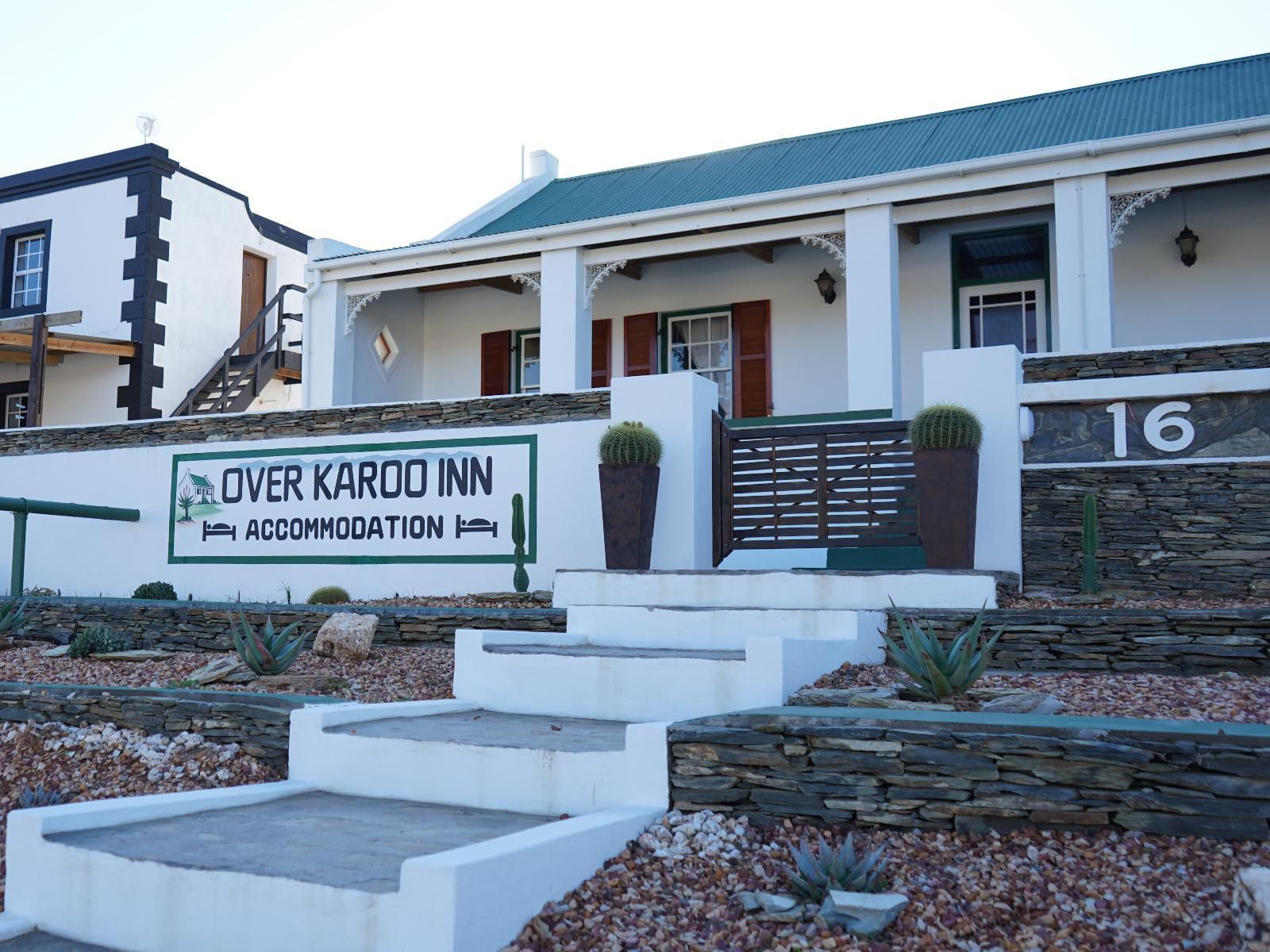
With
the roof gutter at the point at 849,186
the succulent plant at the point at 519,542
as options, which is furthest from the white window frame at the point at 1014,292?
the succulent plant at the point at 519,542

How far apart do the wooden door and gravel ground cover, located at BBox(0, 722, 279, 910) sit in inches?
589

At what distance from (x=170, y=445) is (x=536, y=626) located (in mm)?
7823

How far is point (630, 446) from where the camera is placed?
9.30 m

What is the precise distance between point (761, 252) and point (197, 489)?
748 centimetres

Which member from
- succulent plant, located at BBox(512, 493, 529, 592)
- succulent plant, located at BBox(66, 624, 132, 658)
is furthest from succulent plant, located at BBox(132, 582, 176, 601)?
succulent plant, located at BBox(512, 493, 529, 592)

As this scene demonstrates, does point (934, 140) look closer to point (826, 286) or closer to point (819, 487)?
point (826, 286)

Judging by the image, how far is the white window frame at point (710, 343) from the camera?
49.8 feet

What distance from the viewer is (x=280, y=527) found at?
12.5m

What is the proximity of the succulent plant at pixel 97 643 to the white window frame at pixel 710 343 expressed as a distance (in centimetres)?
809

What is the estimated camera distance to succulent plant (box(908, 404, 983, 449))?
8156 millimetres

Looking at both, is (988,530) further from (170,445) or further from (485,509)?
(170,445)

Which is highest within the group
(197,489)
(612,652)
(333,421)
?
(333,421)

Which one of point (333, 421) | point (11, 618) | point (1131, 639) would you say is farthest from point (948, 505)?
point (11, 618)

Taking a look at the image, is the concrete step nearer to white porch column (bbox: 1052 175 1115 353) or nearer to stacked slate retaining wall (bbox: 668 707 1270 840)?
stacked slate retaining wall (bbox: 668 707 1270 840)
